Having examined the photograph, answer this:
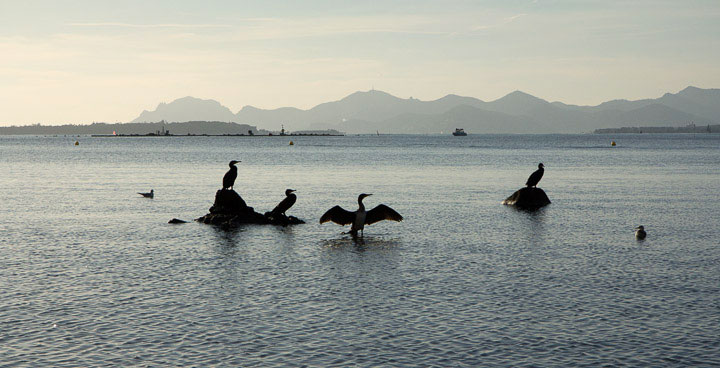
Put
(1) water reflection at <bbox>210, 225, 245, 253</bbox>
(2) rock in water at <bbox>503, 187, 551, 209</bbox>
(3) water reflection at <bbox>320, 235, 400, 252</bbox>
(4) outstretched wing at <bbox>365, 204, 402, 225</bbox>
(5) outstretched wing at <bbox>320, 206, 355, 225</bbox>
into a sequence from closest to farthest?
(3) water reflection at <bbox>320, 235, 400, 252</bbox> → (1) water reflection at <bbox>210, 225, 245, 253</bbox> → (4) outstretched wing at <bbox>365, 204, 402, 225</bbox> → (5) outstretched wing at <bbox>320, 206, 355, 225</bbox> → (2) rock in water at <bbox>503, 187, 551, 209</bbox>

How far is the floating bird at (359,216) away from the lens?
30406 millimetres

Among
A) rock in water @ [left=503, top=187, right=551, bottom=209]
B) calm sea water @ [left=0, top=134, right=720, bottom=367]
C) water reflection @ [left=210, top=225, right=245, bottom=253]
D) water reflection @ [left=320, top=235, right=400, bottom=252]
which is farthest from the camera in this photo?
rock in water @ [left=503, top=187, right=551, bottom=209]

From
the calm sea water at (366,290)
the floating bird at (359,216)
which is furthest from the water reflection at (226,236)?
the floating bird at (359,216)

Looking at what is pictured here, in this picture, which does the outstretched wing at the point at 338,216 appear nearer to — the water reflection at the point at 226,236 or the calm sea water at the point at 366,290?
the calm sea water at the point at 366,290

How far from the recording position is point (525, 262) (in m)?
24.1

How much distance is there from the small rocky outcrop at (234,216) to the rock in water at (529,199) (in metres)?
15.5

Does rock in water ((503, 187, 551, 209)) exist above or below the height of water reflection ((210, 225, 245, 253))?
above

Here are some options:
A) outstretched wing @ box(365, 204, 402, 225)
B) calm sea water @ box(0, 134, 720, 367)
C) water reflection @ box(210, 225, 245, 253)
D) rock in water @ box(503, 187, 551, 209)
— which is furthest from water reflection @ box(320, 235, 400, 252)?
rock in water @ box(503, 187, 551, 209)

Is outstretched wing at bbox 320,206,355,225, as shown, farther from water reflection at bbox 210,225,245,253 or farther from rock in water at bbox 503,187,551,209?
rock in water at bbox 503,187,551,209

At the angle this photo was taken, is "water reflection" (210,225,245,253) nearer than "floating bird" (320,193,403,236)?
Yes

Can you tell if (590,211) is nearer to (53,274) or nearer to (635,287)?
(635,287)

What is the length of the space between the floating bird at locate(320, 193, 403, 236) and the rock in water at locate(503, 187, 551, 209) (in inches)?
594

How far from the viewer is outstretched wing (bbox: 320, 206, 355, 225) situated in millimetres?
30562

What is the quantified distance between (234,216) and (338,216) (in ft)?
23.8
